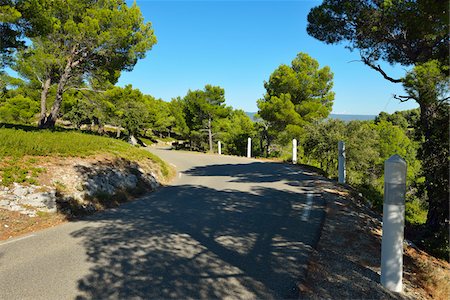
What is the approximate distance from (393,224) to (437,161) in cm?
247

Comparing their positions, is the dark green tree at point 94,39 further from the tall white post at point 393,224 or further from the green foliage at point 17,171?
the tall white post at point 393,224

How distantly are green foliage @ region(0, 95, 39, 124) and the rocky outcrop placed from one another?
24.8m

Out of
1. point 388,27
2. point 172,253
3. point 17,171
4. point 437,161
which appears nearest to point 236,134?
point 388,27

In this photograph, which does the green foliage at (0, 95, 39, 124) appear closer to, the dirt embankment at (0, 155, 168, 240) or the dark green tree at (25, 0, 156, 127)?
the dark green tree at (25, 0, 156, 127)

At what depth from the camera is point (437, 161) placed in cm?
507

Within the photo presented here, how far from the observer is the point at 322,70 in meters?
28.2

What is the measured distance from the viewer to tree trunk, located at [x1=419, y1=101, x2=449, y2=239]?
4977 mm

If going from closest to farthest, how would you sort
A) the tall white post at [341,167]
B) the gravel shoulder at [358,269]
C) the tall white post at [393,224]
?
the gravel shoulder at [358,269], the tall white post at [393,224], the tall white post at [341,167]

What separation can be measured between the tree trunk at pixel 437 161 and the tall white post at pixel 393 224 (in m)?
2.17

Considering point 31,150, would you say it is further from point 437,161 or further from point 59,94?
point 59,94

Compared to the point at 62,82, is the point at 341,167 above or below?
below

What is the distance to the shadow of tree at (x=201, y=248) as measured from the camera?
3.20m

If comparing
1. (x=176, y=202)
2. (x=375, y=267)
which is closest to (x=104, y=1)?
(x=176, y=202)

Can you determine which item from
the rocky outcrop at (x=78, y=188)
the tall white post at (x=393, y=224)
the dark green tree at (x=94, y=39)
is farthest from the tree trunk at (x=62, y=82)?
the tall white post at (x=393, y=224)
